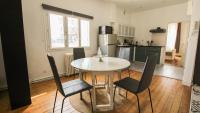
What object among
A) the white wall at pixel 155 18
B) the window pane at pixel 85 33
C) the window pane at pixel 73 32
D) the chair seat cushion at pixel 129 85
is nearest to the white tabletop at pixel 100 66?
the chair seat cushion at pixel 129 85

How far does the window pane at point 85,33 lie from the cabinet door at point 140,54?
2.68 metres

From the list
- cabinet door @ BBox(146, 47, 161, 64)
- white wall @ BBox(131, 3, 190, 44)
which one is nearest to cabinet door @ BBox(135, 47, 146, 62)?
cabinet door @ BBox(146, 47, 161, 64)

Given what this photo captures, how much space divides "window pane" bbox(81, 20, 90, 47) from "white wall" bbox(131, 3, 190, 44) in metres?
3.37

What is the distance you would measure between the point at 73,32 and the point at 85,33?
1.74 feet

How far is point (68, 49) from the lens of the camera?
3.62 metres

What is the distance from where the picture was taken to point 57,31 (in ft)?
10.9

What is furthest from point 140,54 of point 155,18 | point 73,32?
point 73,32

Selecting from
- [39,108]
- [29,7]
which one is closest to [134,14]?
[29,7]

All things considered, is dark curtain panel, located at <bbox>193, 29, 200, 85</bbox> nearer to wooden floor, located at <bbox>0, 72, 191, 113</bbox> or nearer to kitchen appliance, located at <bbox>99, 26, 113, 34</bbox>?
wooden floor, located at <bbox>0, 72, 191, 113</bbox>

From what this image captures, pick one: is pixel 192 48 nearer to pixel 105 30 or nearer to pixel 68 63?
pixel 105 30

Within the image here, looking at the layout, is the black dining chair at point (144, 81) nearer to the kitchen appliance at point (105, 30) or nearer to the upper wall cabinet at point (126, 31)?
the kitchen appliance at point (105, 30)

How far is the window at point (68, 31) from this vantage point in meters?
3.25

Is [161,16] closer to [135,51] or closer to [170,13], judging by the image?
[170,13]

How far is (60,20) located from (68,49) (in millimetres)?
890
